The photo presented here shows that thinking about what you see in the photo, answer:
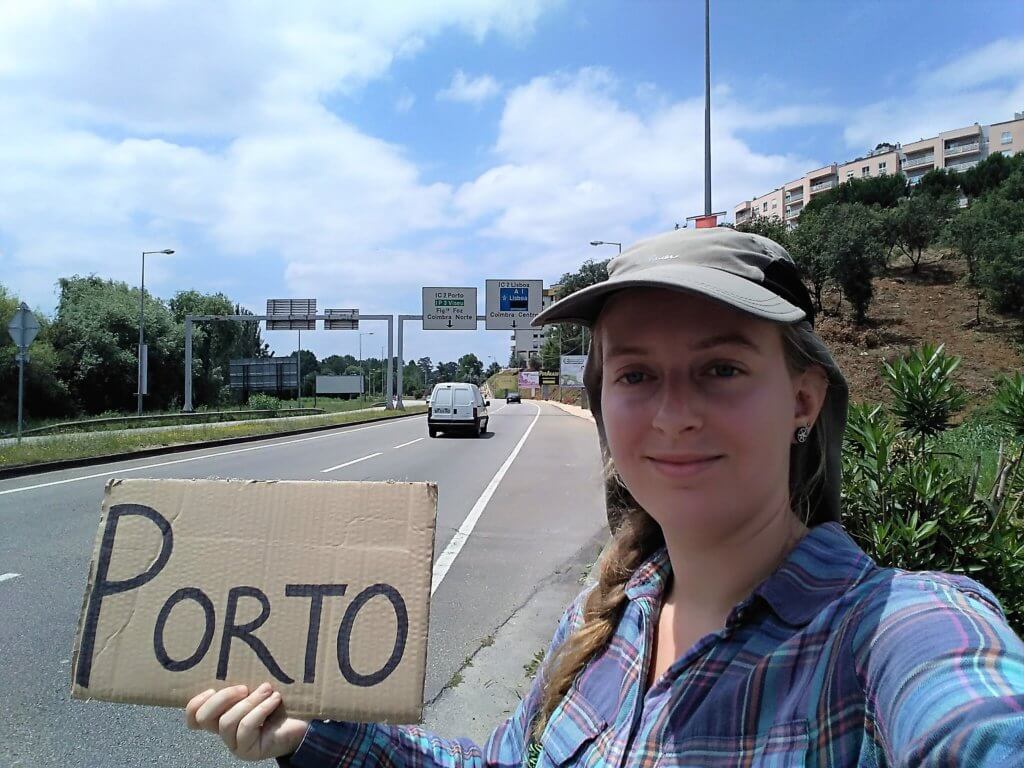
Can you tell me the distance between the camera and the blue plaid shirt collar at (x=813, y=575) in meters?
0.97

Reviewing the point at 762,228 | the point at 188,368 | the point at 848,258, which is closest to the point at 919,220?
the point at 848,258

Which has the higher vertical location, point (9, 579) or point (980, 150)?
point (980, 150)

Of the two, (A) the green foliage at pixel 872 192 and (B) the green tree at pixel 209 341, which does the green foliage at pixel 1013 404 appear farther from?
(A) the green foliage at pixel 872 192

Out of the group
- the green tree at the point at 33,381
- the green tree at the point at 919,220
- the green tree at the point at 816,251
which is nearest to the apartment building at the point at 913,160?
the green tree at the point at 919,220

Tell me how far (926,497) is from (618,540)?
2498 mm

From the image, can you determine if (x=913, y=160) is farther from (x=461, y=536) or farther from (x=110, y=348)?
(x=461, y=536)

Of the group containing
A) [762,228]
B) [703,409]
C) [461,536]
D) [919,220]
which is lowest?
[461,536]

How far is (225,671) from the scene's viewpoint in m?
1.35

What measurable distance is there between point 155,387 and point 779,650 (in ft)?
174

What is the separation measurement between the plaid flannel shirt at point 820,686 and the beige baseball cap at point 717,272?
1.34 ft

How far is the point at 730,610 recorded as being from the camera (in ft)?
3.58

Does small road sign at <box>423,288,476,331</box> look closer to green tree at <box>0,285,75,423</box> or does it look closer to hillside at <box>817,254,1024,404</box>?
hillside at <box>817,254,1024,404</box>

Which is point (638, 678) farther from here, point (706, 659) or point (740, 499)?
point (740, 499)

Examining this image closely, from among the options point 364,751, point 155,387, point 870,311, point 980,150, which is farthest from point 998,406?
point 980,150
